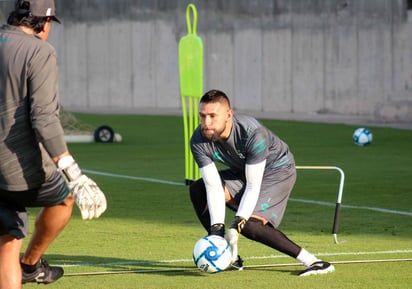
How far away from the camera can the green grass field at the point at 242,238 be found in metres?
9.06

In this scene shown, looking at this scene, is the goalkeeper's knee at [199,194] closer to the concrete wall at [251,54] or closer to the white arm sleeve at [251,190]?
the white arm sleeve at [251,190]

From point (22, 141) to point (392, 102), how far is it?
24.5 meters

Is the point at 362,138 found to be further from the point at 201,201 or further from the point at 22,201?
the point at 22,201

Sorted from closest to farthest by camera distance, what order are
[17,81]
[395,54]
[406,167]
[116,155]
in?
[17,81], [406,167], [116,155], [395,54]

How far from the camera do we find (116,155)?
72.8ft

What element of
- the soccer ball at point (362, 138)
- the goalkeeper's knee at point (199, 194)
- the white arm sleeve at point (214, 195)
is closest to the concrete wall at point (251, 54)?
the soccer ball at point (362, 138)

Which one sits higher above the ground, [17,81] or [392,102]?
[17,81]

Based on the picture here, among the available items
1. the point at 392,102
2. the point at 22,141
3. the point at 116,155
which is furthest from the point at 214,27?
the point at 22,141

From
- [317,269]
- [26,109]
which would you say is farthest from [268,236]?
[26,109]

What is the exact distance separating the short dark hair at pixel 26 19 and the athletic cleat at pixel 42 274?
181cm

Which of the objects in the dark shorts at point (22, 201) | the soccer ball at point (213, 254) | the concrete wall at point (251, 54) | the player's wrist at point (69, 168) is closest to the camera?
the player's wrist at point (69, 168)

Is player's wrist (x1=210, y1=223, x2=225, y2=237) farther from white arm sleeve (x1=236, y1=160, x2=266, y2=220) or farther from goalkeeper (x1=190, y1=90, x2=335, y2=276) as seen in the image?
white arm sleeve (x1=236, y1=160, x2=266, y2=220)

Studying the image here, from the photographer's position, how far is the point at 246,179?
9211 mm

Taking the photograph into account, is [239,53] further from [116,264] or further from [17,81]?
[17,81]
